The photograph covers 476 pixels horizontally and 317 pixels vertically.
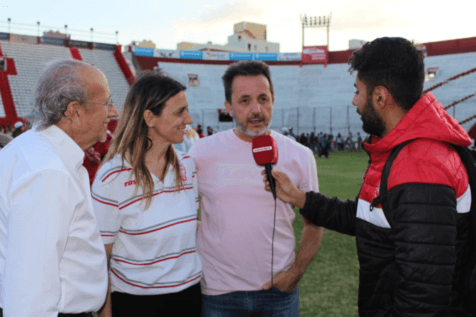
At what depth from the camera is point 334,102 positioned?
33.2m

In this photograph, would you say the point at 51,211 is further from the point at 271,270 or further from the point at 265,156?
the point at 271,270

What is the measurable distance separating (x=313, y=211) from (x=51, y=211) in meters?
1.21

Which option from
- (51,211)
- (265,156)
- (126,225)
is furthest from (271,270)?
(51,211)

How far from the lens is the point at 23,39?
27.5m

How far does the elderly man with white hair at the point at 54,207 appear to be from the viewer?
3.62 ft

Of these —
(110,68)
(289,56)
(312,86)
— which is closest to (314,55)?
(289,56)

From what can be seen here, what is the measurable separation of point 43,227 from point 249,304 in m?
1.21

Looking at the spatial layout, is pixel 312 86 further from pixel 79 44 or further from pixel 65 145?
pixel 65 145

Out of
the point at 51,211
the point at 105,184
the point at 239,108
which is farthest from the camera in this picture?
the point at 239,108

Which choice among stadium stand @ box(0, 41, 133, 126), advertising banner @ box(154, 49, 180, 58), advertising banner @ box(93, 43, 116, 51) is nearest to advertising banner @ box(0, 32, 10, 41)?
stadium stand @ box(0, 41, 133, 126)

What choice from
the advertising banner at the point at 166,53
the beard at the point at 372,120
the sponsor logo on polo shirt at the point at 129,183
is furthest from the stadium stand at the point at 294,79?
the beard at the point at 372,120

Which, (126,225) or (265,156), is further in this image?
(265,156)

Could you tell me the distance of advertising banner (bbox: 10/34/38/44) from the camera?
89.1 feet

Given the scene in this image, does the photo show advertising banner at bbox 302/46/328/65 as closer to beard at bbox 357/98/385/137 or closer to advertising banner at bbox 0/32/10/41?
advertising banner at bbox 0/32/10/41
